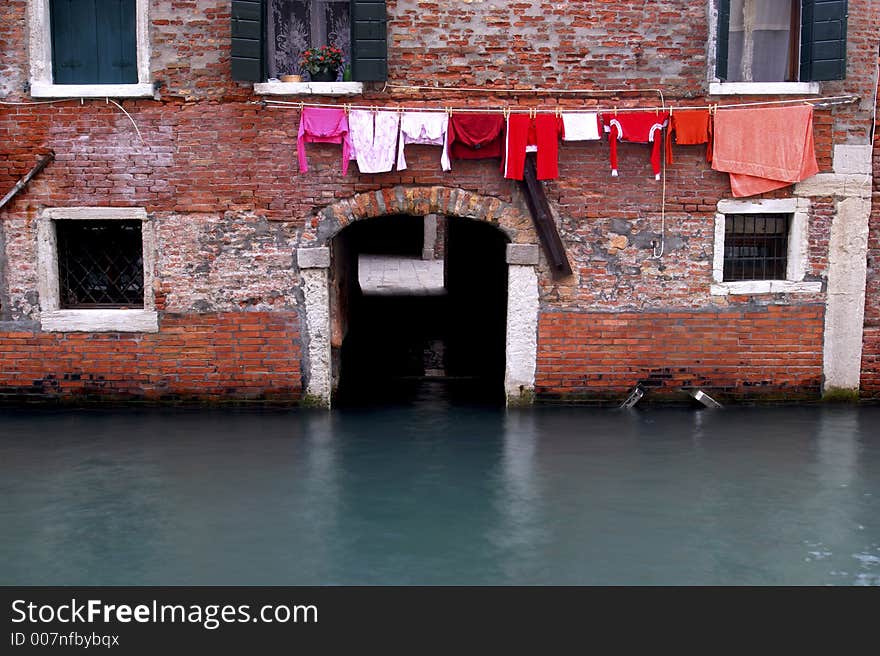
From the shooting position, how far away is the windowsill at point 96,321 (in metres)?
8.91

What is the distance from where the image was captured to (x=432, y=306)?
16.1 metres

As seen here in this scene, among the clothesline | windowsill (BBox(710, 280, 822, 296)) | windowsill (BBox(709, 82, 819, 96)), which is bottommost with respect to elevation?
windowsill (BBox(710, 280, 822, 296))

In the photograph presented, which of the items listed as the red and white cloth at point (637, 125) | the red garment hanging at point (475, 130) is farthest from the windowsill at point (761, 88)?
the red garment hanging at point (475, 130)

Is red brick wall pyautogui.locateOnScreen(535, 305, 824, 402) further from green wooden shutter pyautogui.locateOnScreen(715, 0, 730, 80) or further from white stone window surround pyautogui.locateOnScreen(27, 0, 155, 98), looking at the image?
white stone window surround pyautogui.locateOnScreen(27, 0, 155, 98)

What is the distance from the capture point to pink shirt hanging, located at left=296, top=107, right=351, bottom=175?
342 inches

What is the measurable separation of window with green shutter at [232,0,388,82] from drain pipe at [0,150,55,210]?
6.17 ft

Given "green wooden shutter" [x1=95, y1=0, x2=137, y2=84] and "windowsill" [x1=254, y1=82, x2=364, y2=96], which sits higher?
"green wooden shutter" [x1=95, y1=0, x2=137, y2=84]

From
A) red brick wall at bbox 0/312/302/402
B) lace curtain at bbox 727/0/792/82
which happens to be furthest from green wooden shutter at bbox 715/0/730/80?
red brick wall at bbox 0/312/302/402

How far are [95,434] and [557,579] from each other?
15.2 ft

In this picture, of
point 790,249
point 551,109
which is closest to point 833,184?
point 790,249

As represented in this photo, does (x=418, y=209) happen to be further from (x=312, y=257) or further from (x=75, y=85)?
(x=75, y=85)

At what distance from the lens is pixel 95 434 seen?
26.8 feet

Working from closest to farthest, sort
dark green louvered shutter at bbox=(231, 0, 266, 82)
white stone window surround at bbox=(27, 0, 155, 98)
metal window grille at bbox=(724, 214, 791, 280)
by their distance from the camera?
dark green louvered shutter at bbox=(231, 0, 266, 82) → white stone window surround at bbox=(27, 0, 155, 98) → metal window grille at bbox=(724, 214, 791, 280)

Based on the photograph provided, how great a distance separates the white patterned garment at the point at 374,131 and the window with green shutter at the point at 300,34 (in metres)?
0.32
